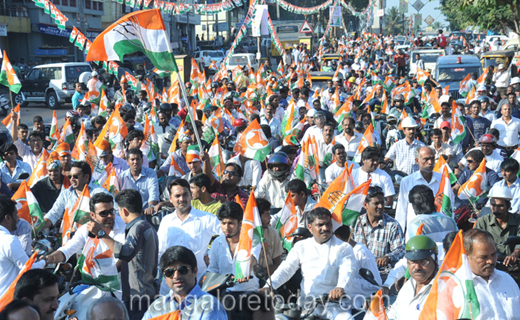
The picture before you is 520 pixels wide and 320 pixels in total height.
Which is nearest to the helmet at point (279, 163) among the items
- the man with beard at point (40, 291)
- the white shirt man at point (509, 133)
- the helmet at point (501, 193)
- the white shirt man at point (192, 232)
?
the white shirt man at point (192, 232)

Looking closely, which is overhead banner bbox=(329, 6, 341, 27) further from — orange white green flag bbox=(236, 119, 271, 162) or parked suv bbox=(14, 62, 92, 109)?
orange white green flag bbox=(236, 119, 271, 162)

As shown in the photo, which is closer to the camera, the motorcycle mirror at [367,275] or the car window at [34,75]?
the motorcycle mirror at [367,275]

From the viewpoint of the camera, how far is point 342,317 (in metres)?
4.48

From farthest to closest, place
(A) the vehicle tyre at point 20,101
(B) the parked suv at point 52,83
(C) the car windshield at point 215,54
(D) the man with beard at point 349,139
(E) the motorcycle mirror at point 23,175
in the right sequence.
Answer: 1. (C) the car windshield at point 215,54
2. (A) the vehicle tyre at point 20,101
3. (B) the parked suv at point 52,83
4. (D) the man with beard at point 349,139
5. (E) the motorcycle mirror at point 23,175

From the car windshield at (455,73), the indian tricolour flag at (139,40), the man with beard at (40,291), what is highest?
the indian tricolour flag at (139,40)

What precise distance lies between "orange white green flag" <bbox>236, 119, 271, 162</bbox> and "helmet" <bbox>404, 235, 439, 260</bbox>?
505 cm

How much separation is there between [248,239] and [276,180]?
2.27 meters

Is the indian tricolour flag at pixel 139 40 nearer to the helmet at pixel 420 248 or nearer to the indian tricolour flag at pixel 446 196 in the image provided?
the indian tricolour flag at pixel 446 196

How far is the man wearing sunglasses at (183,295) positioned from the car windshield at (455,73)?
698 inches

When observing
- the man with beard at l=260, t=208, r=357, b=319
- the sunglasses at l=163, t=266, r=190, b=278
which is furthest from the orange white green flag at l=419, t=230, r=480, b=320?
the sunglasses at l=163, t=266, r=190, b=278

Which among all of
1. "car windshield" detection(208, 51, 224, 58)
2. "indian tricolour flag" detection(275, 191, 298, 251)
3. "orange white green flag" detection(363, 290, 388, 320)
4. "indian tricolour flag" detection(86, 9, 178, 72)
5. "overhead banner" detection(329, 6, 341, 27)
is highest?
"overhead banner" detection(329, 6, 341, 27)

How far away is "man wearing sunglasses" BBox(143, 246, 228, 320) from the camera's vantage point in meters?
3.63

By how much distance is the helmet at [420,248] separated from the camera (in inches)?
154

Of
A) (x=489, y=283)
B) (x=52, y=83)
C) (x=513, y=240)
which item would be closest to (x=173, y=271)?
(x=489, y=283)
